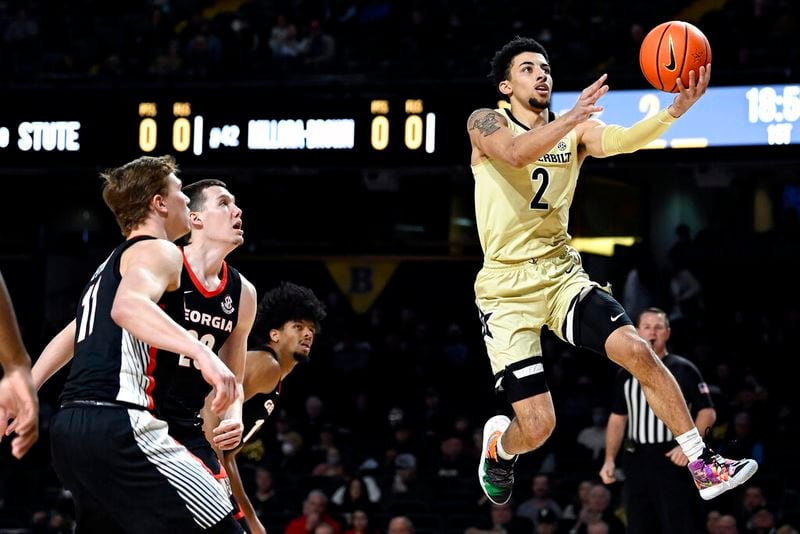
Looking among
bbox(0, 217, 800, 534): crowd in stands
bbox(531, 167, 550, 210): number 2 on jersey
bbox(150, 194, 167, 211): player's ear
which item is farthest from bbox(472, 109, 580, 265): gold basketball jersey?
bbox(0, 217, 800, 534): crowd in stands

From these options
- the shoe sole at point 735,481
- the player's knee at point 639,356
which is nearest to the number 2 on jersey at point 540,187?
the player's knee at point 639,356

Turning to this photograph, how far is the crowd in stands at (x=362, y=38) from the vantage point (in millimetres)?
13000

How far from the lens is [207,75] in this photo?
13.2 meters

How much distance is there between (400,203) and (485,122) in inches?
531

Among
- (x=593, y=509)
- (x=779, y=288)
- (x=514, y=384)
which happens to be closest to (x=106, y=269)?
(x=514, y=384)

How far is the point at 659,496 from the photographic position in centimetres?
879

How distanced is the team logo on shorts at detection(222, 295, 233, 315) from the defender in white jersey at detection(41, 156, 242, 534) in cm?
64

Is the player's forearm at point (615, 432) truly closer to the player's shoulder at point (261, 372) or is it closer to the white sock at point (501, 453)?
the white sock at point (501, 453)

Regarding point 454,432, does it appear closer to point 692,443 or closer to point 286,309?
point 286,309

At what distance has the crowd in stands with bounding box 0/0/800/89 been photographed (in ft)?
42.7

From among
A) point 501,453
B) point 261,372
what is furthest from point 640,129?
point 261,372

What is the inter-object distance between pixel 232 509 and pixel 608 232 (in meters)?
15.0

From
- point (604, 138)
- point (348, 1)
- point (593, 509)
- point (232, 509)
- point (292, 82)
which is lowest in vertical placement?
point (593, 509)

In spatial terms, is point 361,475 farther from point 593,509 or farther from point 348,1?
point 348,1
